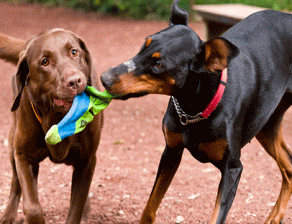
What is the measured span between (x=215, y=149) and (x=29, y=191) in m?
1.51

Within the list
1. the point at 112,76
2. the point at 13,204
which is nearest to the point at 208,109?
the point at 112,76

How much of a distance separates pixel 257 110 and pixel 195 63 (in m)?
0.77

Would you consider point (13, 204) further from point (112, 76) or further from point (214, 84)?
point (214, 84)

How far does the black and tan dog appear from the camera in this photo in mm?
2814

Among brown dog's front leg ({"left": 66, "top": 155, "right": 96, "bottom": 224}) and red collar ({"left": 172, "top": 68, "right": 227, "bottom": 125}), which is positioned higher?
red collar ({"left": 172, "top": 68, "right": 227, "bottom": 125})

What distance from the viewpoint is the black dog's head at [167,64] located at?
278cm

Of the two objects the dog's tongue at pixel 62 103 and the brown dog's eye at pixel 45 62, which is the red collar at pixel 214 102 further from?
the brown dog's eye at pixel 45 62

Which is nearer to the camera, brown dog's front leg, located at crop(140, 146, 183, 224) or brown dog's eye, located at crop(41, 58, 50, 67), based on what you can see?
brown dog's eye, located at crop(41, 58, 50, 67)

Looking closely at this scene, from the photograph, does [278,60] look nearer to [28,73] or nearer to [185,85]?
[185,85]

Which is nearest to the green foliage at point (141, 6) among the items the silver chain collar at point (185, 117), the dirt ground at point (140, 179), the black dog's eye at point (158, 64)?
the dirt ground at point (140, 179)

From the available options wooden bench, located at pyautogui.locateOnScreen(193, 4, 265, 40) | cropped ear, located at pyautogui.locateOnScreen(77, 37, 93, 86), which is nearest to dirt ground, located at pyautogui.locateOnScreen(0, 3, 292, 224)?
cropped ear, located at pyautogui.locateOnScreen(77, 37, 93, 86)

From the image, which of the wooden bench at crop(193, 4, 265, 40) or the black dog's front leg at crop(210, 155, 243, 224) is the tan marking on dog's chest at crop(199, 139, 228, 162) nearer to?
the black dog's front leg at crop(210, 155, 243, 224)

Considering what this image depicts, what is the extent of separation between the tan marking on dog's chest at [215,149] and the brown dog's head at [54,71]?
3.11 feet

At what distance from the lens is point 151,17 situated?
49.8 ft
